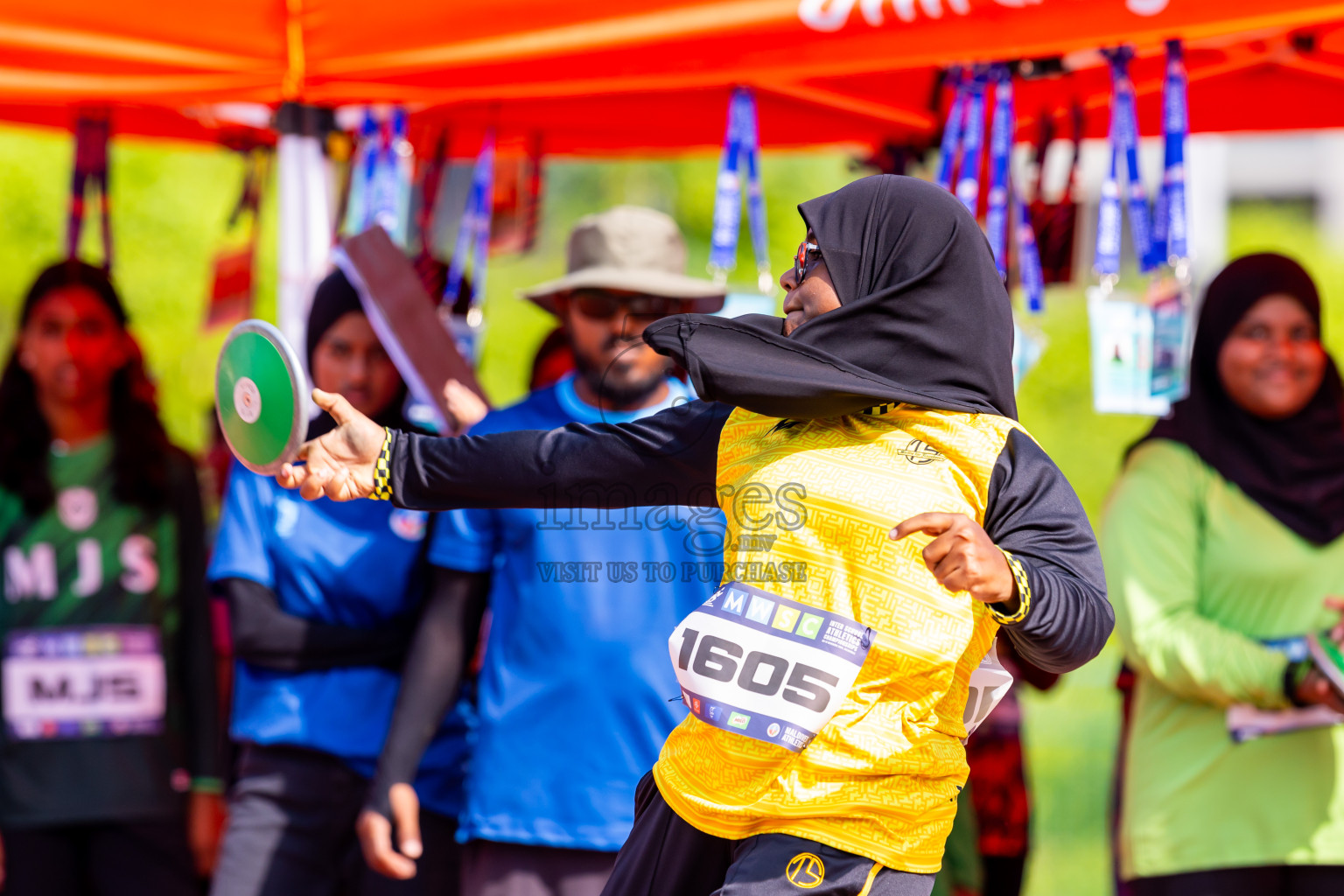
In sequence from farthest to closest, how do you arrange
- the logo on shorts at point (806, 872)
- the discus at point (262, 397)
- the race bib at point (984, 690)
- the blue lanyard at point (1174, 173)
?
the blue lanyard at point (1174, 173) → the discus at point (262, 397) → the race bib at point (984, 690) → the logo on shorts at point (806, 872)

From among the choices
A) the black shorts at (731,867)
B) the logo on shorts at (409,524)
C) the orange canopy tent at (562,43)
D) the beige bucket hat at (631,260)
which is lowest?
the black shorts at (731,867)

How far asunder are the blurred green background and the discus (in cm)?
188

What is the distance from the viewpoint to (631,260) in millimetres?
3207

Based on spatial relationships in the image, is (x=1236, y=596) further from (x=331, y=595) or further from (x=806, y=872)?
(x=331, y=595)

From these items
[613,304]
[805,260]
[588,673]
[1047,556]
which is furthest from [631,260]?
[1047,556]

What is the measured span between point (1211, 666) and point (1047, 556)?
144 centimetres

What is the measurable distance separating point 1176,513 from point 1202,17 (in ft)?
3.55

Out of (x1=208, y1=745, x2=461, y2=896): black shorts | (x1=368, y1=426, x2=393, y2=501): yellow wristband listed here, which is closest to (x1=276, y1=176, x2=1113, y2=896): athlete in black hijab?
(x1=368, y1=426, x2=393, y2=501): yellow wristband

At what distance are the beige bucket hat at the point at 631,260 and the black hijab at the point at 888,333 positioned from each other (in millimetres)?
1157

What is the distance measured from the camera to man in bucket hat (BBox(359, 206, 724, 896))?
2.77m

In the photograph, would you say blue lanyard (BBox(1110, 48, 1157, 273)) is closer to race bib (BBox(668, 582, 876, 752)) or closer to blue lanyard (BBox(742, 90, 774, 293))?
blue lanyard (BBox(742, 90, 774, 293))

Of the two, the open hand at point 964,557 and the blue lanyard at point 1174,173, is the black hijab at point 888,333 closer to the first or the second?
the open hand at point 964,557

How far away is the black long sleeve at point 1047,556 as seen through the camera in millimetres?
1724

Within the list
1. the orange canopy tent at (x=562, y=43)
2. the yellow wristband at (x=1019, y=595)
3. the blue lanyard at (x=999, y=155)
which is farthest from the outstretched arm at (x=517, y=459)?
the blue lanyard at (x=999, y=155)
